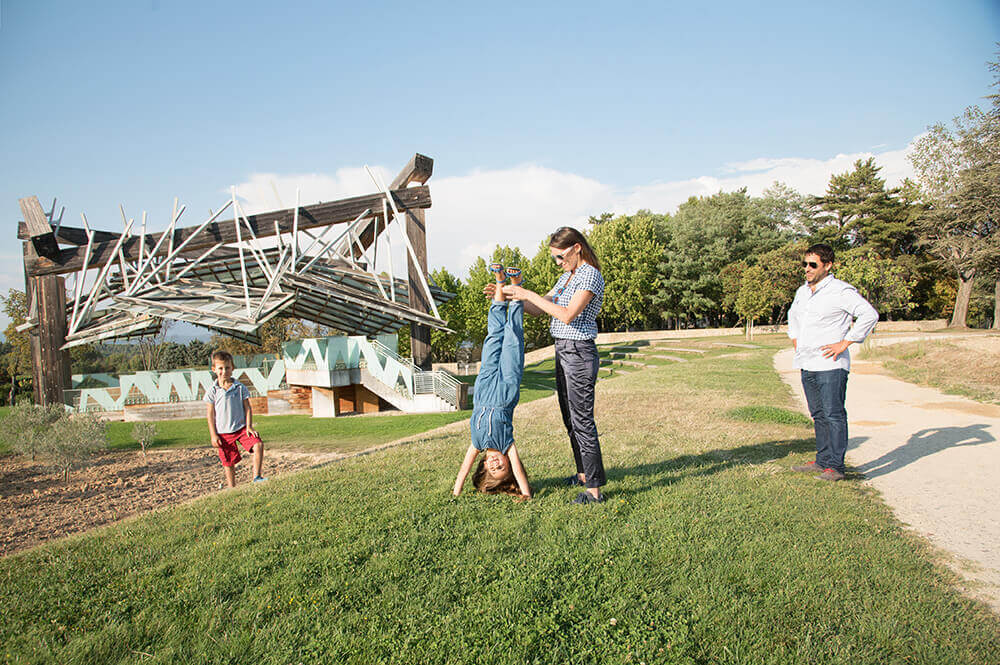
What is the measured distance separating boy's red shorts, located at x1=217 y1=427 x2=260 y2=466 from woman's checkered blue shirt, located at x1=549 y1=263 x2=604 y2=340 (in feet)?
12.5

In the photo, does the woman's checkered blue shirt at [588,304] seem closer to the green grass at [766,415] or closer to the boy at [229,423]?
the boy at [229,423]

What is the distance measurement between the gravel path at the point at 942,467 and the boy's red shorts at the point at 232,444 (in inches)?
240

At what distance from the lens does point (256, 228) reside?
15375 mm

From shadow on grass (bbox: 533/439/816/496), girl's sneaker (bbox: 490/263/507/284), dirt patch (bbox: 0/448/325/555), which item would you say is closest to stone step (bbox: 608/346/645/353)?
dirt patch (bbox: 0/448/325/555)

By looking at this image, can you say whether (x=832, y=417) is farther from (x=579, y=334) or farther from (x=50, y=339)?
(x=50, y=339)

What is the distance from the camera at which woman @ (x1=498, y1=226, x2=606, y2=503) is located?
405 centimetres

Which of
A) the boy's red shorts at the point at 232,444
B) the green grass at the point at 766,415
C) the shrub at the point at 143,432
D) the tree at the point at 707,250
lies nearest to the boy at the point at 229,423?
the boy's red shorts at the point at 232,444

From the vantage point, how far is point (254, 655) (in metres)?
2.39

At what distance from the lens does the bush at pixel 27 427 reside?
29.7 feet

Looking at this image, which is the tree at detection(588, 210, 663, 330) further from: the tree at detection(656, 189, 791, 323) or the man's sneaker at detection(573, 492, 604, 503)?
the man's sneaker at detection(573, 492, 604, 503)

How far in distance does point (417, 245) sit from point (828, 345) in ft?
39.4

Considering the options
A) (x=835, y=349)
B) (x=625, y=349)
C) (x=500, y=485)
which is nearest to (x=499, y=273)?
(x=500, y=485)

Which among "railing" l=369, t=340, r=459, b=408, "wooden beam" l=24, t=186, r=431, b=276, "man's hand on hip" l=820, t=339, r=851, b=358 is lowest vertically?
"railing" l=369, t=340, r=459, b=408

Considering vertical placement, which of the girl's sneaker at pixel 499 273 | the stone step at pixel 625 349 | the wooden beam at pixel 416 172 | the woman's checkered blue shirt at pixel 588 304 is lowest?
the stone step at pixel 625 349
